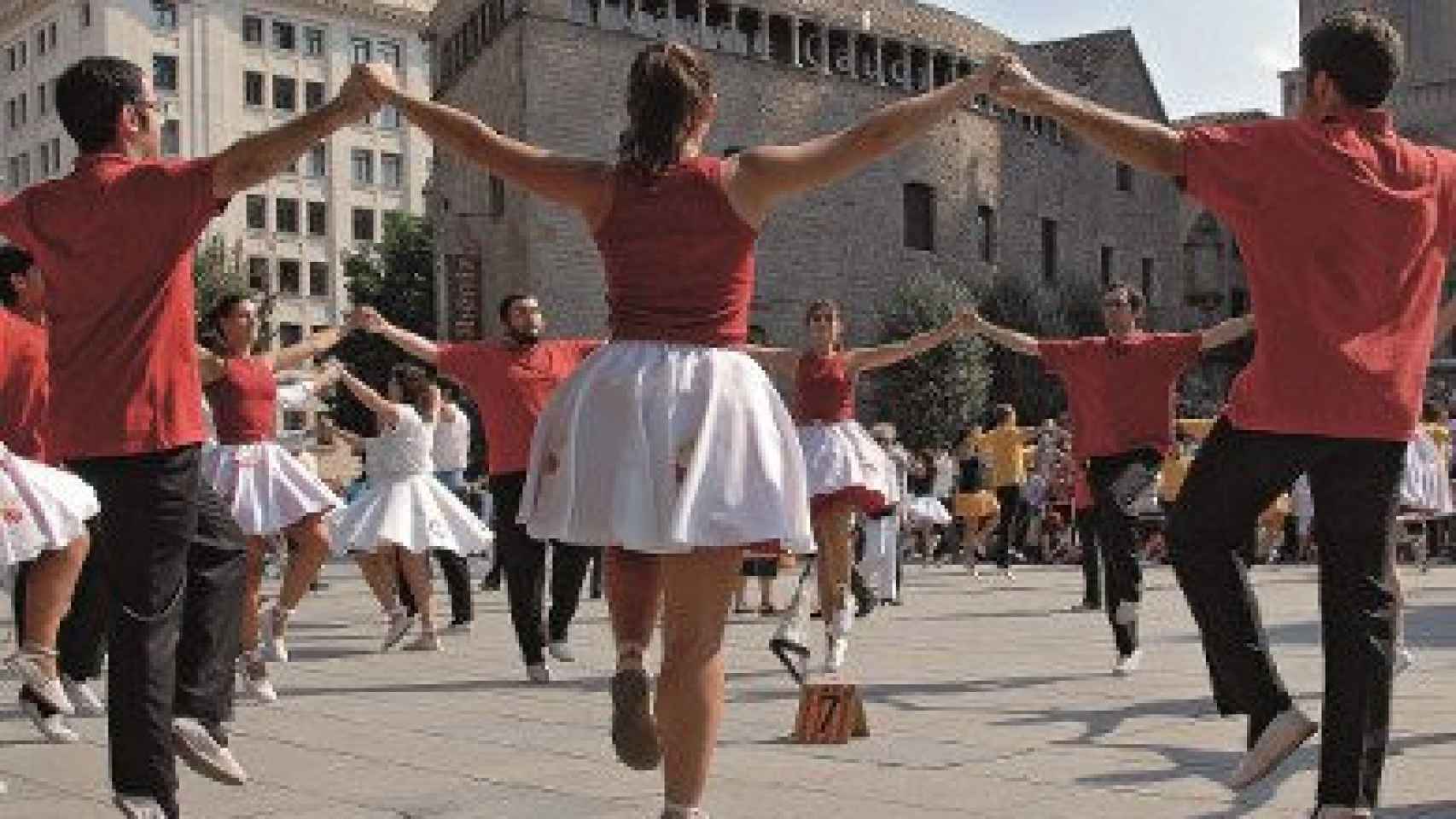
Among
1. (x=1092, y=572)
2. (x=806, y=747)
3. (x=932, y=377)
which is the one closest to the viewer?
(x=806, y=747)

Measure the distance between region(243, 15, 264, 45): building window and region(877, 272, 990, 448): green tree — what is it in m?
41.6

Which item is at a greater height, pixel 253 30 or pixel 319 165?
pixel 253 30

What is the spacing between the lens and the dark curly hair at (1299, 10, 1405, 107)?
496 cm

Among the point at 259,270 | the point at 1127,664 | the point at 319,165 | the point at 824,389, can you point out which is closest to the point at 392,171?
A: the point at 319,165

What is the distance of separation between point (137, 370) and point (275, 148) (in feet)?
2.51

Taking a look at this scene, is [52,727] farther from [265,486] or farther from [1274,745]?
[1274,745]

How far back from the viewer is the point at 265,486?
31.4ft

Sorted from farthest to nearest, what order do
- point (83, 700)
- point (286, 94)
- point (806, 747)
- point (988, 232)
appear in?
1. point (286, 94)
2. point (988, 232)
3. point (83, 700)
4. point (806, 747)

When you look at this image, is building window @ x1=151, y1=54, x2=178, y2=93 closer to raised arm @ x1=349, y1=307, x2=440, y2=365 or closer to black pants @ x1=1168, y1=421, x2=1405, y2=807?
raised arm @ x1=349, y1=307, x2=440, y2=365

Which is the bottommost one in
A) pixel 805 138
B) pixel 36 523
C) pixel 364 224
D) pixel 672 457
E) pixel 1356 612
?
pixel 1356 612

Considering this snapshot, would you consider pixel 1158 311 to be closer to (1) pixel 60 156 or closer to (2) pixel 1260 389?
(1) pixel 60 156

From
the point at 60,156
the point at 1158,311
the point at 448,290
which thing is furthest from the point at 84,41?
the point at 1158,311

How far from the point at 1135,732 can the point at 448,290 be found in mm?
41798

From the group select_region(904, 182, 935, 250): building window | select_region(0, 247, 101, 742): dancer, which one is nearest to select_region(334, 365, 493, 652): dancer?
select_region(0, 247, 101, 742): dancer
